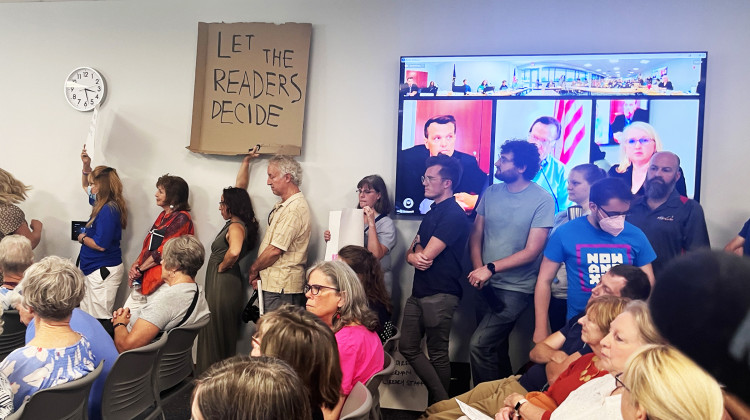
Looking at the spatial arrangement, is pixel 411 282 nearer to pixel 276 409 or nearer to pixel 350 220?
pixel 350 220

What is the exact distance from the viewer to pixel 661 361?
109 cm

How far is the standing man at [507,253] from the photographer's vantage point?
12.0 feet

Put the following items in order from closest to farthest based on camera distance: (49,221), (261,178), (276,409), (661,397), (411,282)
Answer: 1. (661,397)
2. (276,409)
3. (411,282)
4. (261,178)
5. (49,221)

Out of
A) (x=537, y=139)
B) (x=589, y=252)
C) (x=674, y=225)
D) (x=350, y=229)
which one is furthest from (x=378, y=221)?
(x=674, y=225)

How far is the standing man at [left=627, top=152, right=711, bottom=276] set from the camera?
3490 millimetres

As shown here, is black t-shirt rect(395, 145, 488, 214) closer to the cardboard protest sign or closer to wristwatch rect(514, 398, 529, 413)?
the cardboard protest sign

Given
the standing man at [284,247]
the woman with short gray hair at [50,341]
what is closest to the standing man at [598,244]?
the standing man at [284,247]

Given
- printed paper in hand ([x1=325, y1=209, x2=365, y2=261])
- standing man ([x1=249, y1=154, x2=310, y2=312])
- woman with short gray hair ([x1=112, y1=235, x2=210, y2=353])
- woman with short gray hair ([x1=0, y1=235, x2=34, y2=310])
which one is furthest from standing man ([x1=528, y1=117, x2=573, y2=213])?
woman with short gray hair ([x1=0, y1=235, x2=34, y2=310])

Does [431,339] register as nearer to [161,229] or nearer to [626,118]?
[626,118]

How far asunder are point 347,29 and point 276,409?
3.57 metres

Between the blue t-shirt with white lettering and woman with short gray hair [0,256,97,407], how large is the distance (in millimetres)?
2261

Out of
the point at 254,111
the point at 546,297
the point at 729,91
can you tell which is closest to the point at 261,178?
the point at 254,111

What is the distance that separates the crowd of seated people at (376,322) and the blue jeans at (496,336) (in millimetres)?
94

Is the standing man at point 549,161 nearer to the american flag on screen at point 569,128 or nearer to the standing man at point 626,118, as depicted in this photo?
the american flag on screen at point 569,128
